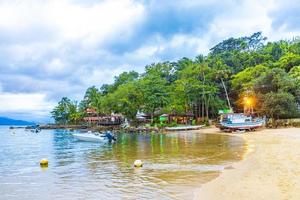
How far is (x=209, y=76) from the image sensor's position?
7544 centimetres

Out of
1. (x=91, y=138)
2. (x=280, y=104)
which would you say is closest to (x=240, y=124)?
(x=280, y=104)

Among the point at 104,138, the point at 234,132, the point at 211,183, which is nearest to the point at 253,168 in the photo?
the point at 211,183

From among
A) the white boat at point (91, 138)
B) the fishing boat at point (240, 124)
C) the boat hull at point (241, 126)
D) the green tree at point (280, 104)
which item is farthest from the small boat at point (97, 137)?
the green tree at point (280, 104)

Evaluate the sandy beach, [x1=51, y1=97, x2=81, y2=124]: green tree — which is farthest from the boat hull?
[x1=51, y1=97, x2=81, y2=124]: green tree

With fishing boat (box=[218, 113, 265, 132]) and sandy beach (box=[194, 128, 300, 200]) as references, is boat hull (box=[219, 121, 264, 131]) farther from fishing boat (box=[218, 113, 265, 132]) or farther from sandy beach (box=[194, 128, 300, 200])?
sandy beach (box=[194, 128, 300, 200])

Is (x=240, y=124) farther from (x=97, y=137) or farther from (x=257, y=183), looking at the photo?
(x=257, y=183)

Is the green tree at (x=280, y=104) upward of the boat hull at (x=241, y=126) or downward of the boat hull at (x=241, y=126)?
upward

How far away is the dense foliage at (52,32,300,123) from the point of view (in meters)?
53.7

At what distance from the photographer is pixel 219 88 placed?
79250mm

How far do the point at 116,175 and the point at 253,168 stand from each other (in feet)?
22.3

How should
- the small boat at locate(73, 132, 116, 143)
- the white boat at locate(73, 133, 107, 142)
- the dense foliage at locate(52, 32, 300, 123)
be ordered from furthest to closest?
1. the dense foliage at locate(52, 32, 300, 123)
2. the white boat at locate(73, 133, 107, 142)
3. the small boat at locate(73, 132, 116, 143)

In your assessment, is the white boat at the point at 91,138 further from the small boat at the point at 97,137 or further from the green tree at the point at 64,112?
the green tree at the point at 64,112

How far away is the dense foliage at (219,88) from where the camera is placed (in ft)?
176

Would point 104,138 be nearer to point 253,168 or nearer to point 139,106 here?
point 253,168
